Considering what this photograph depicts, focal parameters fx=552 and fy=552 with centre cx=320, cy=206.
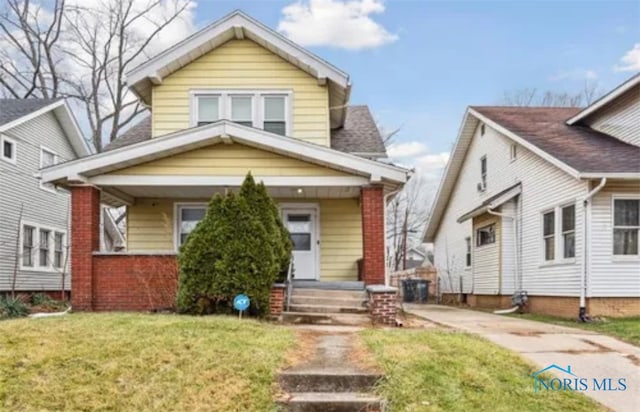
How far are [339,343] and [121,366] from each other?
2786 mm

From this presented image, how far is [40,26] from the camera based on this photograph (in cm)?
2722

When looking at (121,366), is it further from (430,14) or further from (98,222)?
(430,14)

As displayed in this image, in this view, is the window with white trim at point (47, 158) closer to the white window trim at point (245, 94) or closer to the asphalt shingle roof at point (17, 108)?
the asphalt shingle roof at point (17, 108)

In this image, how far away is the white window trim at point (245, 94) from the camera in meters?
13.5

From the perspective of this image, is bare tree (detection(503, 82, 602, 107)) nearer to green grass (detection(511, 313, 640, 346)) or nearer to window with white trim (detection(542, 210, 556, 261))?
window with white trim (detection(542, 210, 556, 261))

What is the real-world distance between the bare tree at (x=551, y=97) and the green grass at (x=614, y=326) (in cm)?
2345

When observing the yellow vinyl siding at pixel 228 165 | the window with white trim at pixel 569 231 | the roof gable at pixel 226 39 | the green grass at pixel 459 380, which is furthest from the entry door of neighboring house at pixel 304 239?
the green grass at pixel 459 380

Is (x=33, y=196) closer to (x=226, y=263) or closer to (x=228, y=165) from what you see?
(x=228, y=165)

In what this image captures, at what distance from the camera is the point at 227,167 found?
11.3 meters

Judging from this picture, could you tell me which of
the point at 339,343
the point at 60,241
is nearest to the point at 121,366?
the point at 339,343

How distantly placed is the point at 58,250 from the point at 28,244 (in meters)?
2.05

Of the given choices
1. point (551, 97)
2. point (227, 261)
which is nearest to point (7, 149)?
point (227, 261)

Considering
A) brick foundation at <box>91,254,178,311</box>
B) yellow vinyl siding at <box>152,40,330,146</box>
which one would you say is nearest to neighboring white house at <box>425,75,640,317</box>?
yellow vinyl siding at <box>152,40,330,146</box>

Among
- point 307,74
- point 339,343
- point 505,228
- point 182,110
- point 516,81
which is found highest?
point 516,81
